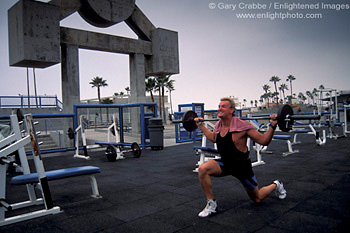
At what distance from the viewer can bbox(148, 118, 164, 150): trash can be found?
30.7 feet

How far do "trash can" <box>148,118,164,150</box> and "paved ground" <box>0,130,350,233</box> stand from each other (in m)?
3.78

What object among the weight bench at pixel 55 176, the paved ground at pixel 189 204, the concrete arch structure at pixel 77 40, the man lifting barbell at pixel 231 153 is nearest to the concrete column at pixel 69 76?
the concrete arch structure at pixel 77 40

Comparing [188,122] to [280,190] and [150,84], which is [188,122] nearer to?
[280,190]

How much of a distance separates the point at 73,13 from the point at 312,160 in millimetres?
10932

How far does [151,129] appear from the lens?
940cm

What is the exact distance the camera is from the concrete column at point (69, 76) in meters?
11.9

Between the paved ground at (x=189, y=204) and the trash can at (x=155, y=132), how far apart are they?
3.78 metres

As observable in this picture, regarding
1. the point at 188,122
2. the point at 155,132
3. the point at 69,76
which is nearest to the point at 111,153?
the point at 155,132

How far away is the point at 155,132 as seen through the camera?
30.8 feet

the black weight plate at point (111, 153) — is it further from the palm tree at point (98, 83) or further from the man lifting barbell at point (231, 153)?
the palm tree at point (98, 83)

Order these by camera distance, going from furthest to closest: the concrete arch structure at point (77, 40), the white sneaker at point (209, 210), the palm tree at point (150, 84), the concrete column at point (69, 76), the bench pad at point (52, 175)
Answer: the palm tree at point (150, 84), the concrete column at point (69, 76), the concrete arch structure at point (77, 40), the bench pad at point (52, 175), the white sneaker at point (209, 210)

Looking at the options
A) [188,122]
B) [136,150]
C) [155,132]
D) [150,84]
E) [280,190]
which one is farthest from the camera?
[150,84]

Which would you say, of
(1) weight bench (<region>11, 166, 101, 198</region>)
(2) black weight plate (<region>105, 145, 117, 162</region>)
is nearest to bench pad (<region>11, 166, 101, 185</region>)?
(1) weight bench (<region>11, 166, 101, 198</region>)

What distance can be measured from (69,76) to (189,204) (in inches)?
402
